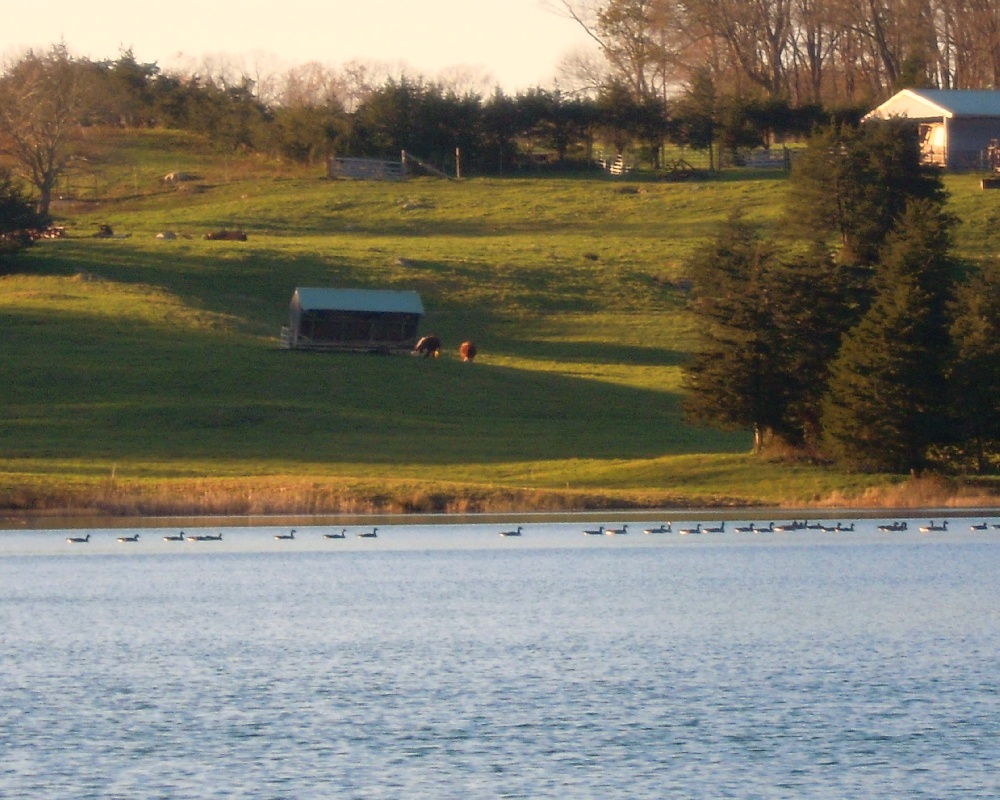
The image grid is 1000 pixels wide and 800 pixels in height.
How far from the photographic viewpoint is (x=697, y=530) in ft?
173

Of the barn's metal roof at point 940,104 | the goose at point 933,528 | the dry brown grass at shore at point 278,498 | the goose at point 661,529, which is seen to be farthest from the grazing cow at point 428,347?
the barn's metal roof at point 940,104

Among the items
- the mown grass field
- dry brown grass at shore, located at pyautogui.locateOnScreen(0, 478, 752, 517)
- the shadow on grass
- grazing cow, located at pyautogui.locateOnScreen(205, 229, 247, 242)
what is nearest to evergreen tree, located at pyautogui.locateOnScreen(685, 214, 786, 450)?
the mown grass field

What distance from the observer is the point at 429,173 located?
458 ft

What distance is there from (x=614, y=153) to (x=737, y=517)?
3507 inches

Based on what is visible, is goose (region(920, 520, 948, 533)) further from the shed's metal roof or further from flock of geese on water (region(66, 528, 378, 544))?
the shed's metal roof

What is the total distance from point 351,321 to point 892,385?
35236 mm

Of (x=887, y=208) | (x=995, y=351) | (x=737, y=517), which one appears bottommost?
(x=737, y=517)

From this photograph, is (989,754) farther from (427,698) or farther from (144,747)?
(144,747)

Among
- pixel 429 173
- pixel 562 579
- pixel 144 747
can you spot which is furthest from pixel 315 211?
pixel 144 747

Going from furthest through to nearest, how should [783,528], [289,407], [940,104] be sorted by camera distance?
[940,104] < [289,407] < [783,528]

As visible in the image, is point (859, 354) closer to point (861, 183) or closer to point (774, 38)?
point (861, 183)

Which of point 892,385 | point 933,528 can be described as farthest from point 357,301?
point 933,528

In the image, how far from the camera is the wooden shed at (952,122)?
126 meters

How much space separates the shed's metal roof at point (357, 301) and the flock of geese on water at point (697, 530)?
3208cm
